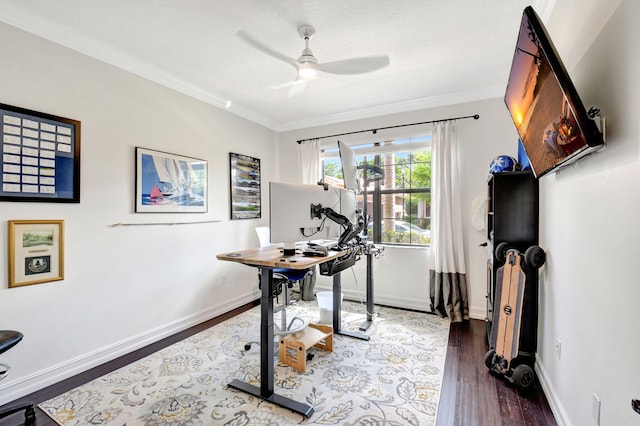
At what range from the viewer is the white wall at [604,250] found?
102 cm

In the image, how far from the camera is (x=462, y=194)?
3.47 meters

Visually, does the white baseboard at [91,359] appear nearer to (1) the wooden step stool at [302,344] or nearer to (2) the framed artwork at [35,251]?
(2) the framed artwork at [35,251]

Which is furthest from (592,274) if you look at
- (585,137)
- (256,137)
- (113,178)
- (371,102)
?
(256,137)

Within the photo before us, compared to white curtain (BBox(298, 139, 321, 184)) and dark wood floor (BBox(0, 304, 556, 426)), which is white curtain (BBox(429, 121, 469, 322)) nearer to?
dark wood floor (BBox(0, 304, 556, 426))

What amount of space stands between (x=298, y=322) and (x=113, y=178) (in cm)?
230

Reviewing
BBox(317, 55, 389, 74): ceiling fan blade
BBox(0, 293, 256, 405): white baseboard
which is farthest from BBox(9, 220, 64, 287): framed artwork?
BBox(317, 55, 389, 74): ceiling fan blade

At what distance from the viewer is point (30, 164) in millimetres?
2062

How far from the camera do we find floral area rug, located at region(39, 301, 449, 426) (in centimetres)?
180

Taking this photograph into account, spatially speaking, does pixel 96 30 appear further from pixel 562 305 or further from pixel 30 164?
pixel 562 305

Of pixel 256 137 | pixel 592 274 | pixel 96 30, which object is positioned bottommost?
pixel 592 274

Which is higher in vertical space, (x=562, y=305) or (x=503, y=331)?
(x=562, y=305)

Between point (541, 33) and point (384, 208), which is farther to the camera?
point (384, 208)

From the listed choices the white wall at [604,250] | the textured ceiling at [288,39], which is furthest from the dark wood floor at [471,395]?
the textured ceiling at [288,39]

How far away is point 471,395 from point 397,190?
8.29 feet
